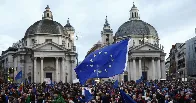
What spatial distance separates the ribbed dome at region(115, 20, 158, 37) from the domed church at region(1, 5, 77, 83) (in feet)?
49.4

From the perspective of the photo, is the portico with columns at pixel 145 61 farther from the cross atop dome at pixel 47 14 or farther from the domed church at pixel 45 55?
→ the cross atop dome at pixel 47 14

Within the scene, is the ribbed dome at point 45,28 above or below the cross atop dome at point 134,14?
below

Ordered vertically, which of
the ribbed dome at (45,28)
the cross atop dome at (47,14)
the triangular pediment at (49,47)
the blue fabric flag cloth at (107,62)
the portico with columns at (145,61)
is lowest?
the blue fabric flag cloth at (107,62)

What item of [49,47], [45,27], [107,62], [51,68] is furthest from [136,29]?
[107,62]

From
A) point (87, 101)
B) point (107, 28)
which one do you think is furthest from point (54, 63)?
point (87, 101)

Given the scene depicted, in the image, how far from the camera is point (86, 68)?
48.4 ft

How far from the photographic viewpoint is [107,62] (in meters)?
→ 13.6

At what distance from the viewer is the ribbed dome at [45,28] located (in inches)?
2894

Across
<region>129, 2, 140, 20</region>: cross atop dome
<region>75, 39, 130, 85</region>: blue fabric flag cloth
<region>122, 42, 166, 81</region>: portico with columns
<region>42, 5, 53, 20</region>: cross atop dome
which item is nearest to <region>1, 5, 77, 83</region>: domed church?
<region>42, 5, 53, 20</region>: cross atop dome

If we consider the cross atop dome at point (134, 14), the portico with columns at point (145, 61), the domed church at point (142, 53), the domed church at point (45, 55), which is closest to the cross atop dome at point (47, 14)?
the domed church at point (45, 55)

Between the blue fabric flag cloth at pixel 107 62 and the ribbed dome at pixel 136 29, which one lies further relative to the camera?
the ribbed dome at pixel 136 29

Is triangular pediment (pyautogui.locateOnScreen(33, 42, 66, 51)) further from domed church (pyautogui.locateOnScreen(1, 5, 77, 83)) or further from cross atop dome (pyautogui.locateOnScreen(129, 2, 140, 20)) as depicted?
cross atop dome (pyautogui.locateOnScreen(129, 2, 140, 20))

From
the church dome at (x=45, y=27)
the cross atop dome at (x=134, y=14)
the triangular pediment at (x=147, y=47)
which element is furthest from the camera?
the cross atop dome at (x=134, y=14)

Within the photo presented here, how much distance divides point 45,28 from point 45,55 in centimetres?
853
